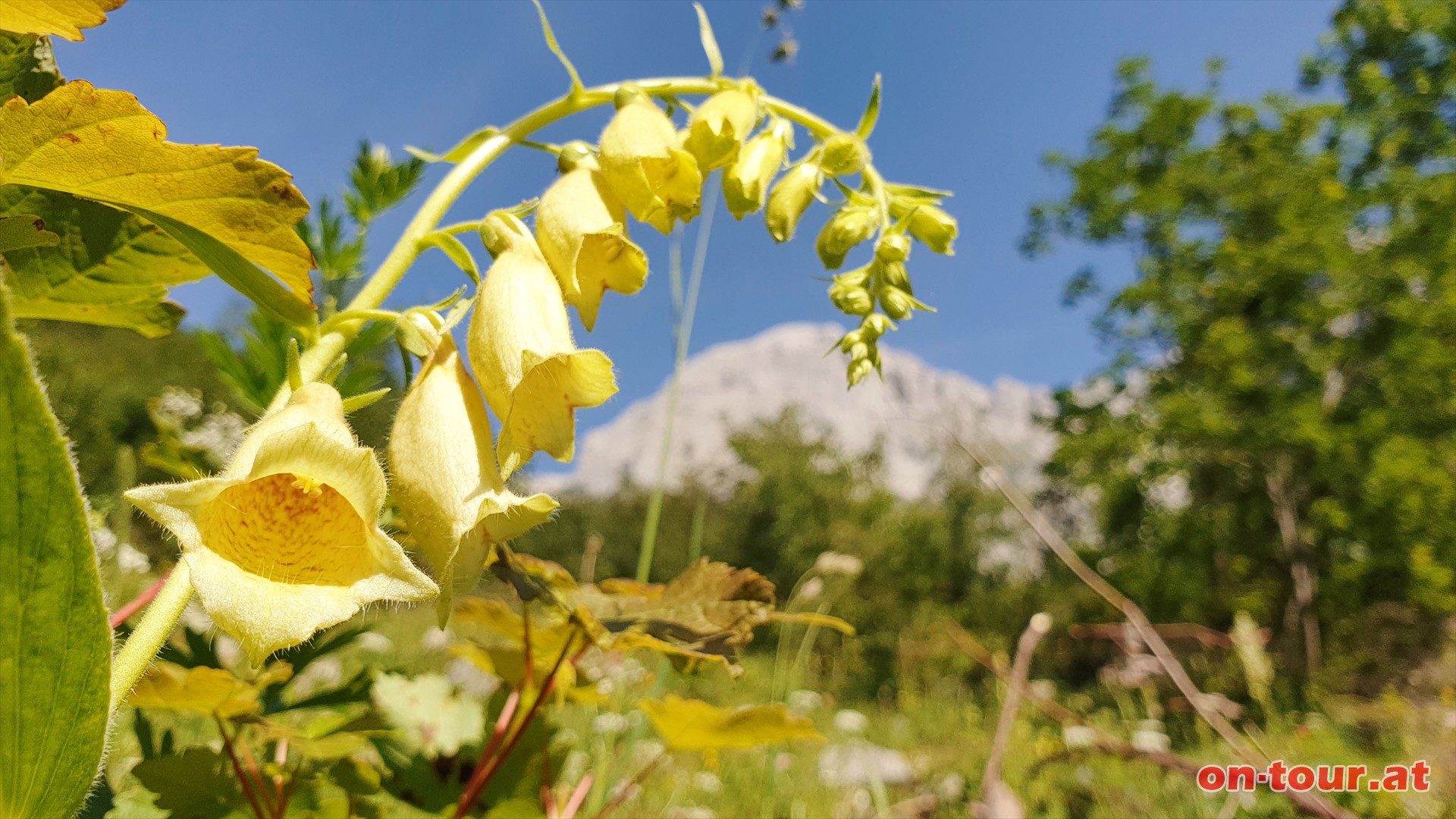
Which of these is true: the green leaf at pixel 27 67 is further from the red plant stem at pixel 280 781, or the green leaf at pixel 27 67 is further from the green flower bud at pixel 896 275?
the green flower bud at pixel 896 275

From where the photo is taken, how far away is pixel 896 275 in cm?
67

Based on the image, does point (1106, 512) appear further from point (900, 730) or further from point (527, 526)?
point (527, 526)

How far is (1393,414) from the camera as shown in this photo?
870 cm

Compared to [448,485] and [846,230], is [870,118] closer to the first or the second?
[846,230]

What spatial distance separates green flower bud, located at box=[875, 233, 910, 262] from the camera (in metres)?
0.65

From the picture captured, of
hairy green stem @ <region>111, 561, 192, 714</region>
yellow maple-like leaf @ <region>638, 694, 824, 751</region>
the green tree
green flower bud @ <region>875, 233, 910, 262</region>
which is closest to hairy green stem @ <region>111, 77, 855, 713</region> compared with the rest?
hairy green stem @ <region>111, 561, 192, 714</region>

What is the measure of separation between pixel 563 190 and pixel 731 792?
2771 millimetres

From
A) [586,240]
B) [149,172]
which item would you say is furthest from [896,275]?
[149,172]

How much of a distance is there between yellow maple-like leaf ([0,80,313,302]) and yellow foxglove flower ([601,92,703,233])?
20 cm

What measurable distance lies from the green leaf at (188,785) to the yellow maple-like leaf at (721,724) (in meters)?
0.35

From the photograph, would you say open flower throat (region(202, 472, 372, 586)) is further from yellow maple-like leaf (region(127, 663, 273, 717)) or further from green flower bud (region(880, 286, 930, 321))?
green flower bud (region(880, 286, 930, 321))

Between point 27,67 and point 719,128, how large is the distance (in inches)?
15.3

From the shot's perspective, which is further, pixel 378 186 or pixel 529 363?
pixel 378 186

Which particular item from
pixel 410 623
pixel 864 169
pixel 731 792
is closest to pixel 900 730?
pixel 731 792
